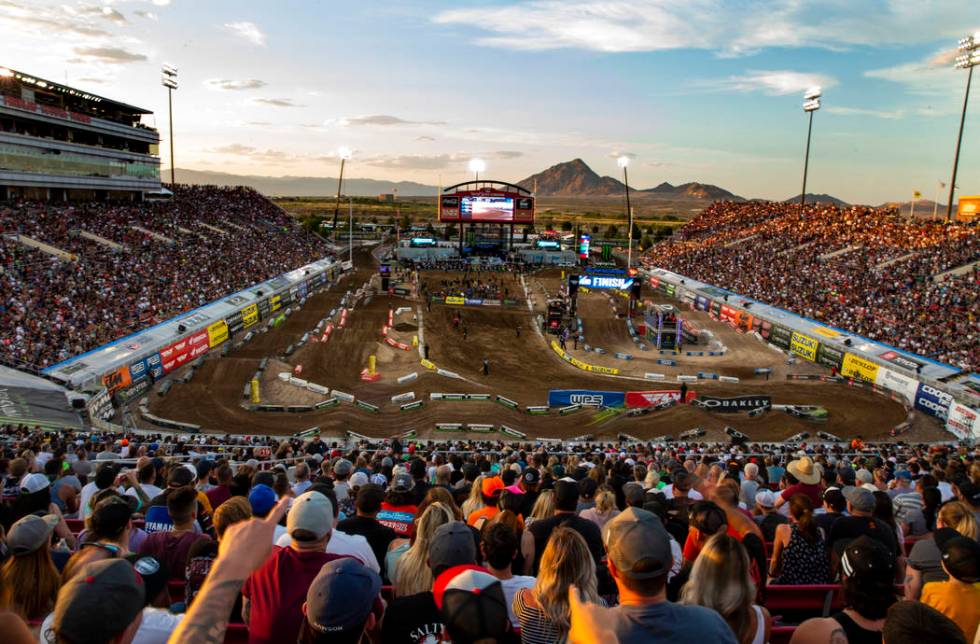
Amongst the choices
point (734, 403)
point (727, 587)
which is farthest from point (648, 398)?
point (727, 587)

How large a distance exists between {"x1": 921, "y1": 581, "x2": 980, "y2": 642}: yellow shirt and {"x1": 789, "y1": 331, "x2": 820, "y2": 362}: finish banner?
1540 inches

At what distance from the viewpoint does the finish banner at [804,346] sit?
3896cm

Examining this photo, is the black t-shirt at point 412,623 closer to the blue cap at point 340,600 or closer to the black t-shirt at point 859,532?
the blue cap at point 340,600

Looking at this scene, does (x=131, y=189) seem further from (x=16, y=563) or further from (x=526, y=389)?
(x=16, y=563)

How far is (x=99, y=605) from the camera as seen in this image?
2572 mm

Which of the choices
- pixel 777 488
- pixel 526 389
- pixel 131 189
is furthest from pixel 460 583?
pixel 131 189

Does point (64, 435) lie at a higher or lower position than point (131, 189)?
lower

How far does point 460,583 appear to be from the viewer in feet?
10.8

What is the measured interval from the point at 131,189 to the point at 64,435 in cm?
5010

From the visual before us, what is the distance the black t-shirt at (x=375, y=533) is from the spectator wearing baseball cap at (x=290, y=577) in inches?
76.9

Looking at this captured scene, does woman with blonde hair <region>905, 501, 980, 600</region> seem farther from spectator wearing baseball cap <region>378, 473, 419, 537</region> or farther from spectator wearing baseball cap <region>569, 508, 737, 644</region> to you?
spectator wearing baseball cap <region>378, 473, 419, 537</region>

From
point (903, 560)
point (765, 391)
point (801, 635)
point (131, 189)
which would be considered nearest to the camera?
point (801, 635)

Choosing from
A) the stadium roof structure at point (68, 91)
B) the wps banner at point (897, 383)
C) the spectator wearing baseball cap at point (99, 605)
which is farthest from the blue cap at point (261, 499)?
the stadium roof structure at point (68, 91)

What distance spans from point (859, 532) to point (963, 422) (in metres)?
27.2
